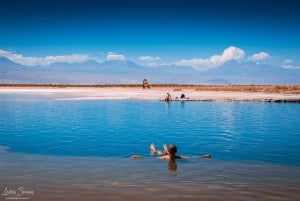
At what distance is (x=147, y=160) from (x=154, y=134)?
6156mm

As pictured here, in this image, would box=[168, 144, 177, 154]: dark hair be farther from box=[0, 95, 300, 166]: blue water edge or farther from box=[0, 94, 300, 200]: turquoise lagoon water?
box=[0, 95, 300, 166]: blue water edge

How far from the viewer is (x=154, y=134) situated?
19219mm

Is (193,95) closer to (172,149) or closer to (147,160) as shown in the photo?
(172,149)

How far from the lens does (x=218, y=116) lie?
89.0ft

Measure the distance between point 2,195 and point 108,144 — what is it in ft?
24.0

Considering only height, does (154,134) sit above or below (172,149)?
below

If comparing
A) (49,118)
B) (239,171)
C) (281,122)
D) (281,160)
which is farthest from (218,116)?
(239,171)

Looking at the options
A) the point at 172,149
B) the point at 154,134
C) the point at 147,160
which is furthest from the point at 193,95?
the point at 147,160

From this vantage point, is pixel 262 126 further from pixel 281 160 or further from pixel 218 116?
pixel 281 160
